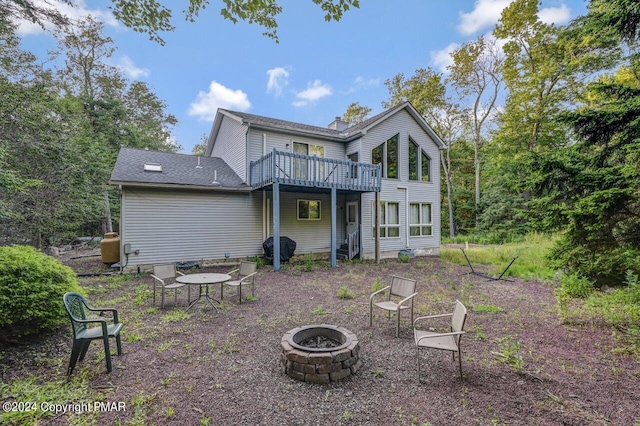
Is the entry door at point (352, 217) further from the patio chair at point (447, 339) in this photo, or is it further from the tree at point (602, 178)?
the patio chair at point (447, 339)

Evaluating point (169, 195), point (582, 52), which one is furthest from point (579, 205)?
point (582, 52)

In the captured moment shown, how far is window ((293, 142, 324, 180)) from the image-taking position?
412 inches

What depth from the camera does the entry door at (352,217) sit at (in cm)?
1304

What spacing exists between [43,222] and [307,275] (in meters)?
12.5

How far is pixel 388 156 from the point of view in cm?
1359

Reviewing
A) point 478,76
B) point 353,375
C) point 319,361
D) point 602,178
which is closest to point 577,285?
point 602,178

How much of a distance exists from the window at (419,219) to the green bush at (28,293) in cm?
1304

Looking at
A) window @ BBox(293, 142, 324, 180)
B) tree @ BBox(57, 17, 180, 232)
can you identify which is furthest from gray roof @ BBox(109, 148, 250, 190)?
tree @ BBox(57, 17, 180, 232)

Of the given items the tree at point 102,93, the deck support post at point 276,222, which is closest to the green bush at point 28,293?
the deck support post at point 276,222

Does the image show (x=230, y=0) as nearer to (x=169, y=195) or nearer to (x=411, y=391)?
(x=411, y=391)

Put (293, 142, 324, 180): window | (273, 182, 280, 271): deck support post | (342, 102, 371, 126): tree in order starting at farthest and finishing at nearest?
(342, 102, 371, 126): tree < (293, 142, 324, 180): window < (273, 182, 280, 271): deck support post

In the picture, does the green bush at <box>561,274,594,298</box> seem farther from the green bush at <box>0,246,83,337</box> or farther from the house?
the green bush at <box>0,246,83,337</box>

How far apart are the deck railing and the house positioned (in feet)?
0.14

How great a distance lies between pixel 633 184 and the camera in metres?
4.02
